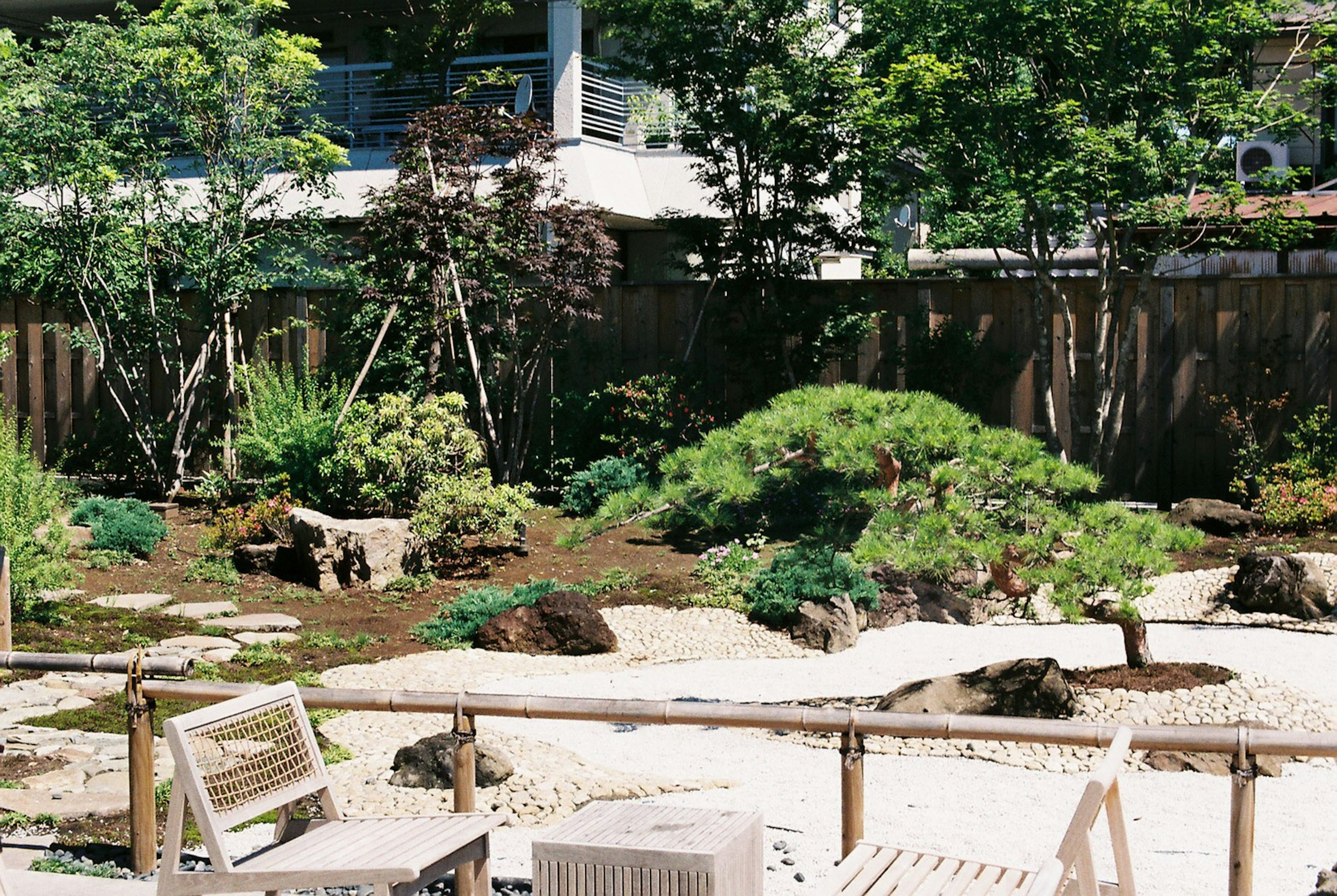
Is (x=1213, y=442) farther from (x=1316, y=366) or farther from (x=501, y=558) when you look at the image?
(x=501, y=558)

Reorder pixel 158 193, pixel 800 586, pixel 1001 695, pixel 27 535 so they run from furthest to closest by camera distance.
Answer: pixel 158 193 < pixel 800 586 < pixel 27 535 < pixel 1001 695

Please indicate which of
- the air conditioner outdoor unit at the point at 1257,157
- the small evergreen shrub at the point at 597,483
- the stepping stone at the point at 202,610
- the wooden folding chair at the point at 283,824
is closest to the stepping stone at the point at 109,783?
the wooden folding chair at the point at 283,824

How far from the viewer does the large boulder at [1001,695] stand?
7.20 metres

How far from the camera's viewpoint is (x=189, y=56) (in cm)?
1312

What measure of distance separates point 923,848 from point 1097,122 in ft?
30.6

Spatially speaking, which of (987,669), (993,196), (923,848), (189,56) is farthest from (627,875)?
(189,56)

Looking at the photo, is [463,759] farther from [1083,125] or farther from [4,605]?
[1083,125]

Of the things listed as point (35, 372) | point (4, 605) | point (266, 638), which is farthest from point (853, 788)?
point (35, 372)

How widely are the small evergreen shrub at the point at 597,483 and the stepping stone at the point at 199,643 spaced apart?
14.5ft

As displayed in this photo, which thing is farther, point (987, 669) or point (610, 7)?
point (610, 7)

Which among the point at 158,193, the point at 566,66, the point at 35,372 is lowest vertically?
the point at 35,372

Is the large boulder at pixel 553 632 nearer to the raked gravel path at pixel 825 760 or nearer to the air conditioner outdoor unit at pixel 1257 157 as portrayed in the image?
the raked gravel path at pixel 825 760

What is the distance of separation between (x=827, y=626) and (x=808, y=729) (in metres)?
5.07

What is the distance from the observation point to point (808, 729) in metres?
4.08
